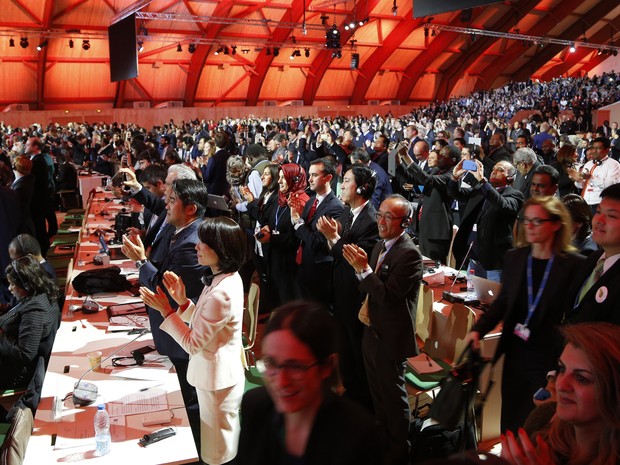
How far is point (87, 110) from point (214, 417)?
24139 mm

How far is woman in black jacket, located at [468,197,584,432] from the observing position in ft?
8.54

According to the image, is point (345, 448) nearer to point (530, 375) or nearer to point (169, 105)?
point (530, 375)

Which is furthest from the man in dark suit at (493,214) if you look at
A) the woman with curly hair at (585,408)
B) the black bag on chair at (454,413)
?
the woman with curly hair at (585,408)

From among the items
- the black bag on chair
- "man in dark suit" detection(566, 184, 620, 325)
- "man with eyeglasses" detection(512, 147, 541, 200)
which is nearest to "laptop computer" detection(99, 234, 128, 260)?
the black bag on chair

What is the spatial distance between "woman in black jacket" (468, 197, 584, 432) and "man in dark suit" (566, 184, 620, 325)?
71mm

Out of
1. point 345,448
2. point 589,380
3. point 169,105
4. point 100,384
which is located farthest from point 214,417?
point 169,105

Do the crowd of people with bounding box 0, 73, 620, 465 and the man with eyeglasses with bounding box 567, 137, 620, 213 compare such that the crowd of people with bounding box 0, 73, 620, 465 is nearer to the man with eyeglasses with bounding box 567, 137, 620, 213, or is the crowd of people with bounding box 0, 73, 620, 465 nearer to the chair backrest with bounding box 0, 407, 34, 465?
the man with eyeglasses with bounding box 567, 137, 620, 213

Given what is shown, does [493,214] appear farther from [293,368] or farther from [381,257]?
[293,368]

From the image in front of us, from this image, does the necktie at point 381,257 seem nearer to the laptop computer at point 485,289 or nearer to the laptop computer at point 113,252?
the laptop computer at point 485,289

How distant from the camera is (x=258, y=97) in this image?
28625 mm

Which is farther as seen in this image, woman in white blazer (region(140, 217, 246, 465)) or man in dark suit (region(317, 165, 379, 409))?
man in dark suit (region(317, 165, 379, 409))

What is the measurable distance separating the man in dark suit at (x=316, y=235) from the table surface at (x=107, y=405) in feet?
4.40

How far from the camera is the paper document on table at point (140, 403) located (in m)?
2.84

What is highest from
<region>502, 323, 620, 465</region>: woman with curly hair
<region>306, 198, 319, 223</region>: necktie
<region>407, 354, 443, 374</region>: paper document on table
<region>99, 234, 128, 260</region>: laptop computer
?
<region>306, 198, 319, 223</region>: necktie
